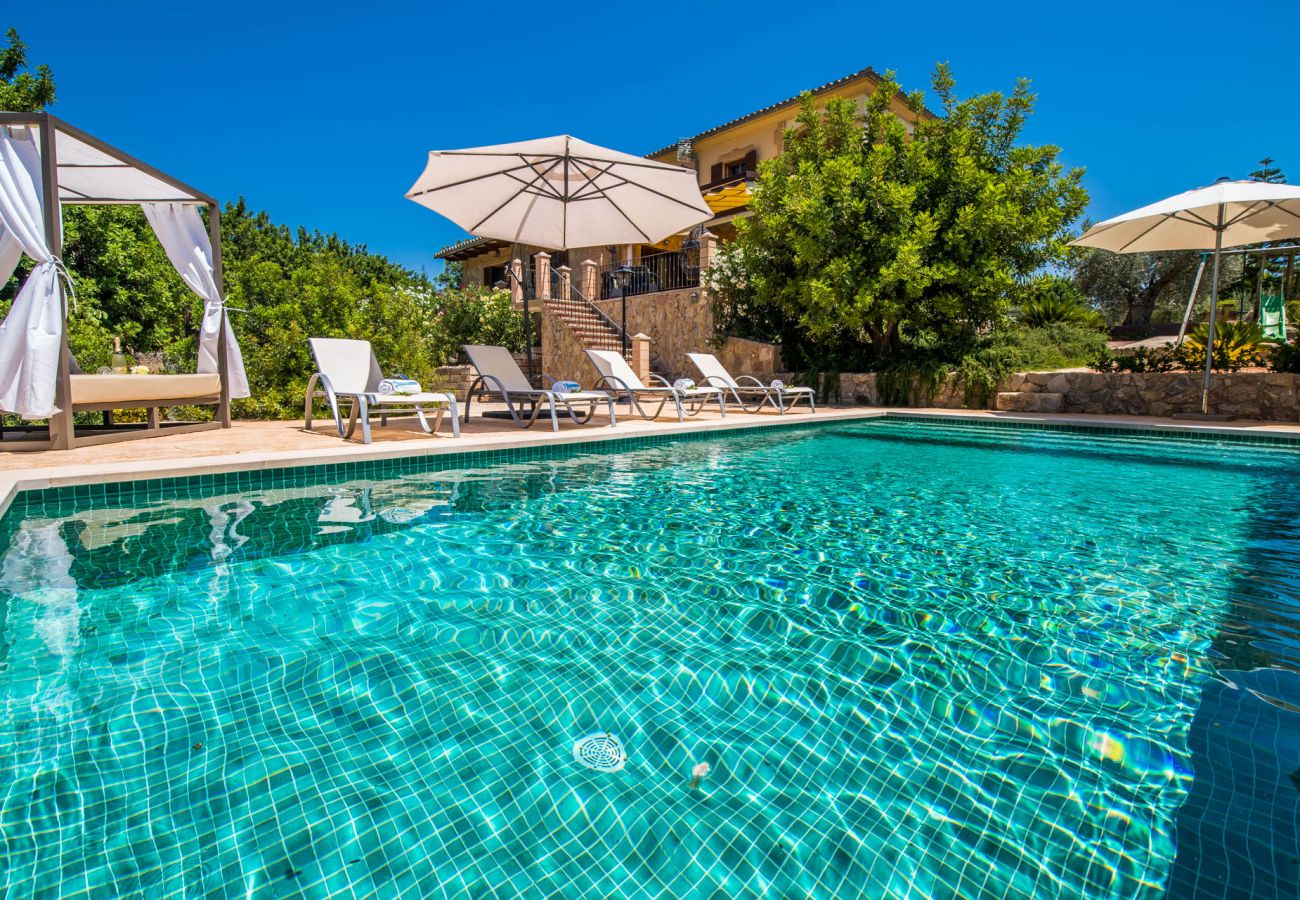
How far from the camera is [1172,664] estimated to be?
7.50ft

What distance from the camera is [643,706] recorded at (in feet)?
6.69

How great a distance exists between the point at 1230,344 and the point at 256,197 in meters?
29.3

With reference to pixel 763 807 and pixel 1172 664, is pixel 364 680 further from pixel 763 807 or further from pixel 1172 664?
pixel 1172 664

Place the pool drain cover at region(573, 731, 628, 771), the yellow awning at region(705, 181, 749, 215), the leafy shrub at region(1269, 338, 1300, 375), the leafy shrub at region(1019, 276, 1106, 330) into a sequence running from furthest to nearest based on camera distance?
the yellow awning at region(705, 181, 749, 215), the leafy shrub at region(1019, 276, 1106, 330), the leafy shrub at region(1269, 338, 1300, 375), the pool drain cover at region(573, 731, 628, 771)

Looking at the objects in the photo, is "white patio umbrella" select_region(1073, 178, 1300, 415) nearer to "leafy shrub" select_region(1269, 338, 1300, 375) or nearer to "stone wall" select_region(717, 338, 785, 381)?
"leafy shrub" select_region(1269, 338, 1300, 375)

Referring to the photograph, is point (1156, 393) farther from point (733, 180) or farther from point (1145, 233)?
point (733, 180)

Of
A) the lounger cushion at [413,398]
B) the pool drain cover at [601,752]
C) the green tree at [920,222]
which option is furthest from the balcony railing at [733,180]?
the pool drain cover at [601,752]

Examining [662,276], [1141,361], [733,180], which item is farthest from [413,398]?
[733,180]

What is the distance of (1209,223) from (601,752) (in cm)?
1280

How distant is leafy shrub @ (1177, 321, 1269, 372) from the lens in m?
9.95

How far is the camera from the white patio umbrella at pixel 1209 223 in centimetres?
866

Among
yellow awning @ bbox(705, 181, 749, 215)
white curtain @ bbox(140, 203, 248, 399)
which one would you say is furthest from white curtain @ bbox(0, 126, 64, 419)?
yellow awning @ bbox(705, 181, 749, 215)

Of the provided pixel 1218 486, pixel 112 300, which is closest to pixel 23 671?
pixel 1218 486

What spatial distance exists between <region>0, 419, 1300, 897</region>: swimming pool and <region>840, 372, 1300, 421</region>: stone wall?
24.0ft
